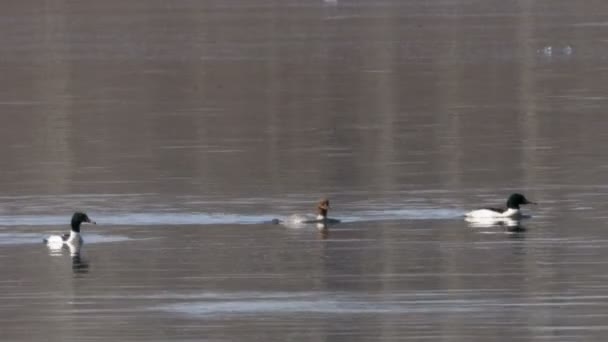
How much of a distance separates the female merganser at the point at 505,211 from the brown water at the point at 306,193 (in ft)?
0.71

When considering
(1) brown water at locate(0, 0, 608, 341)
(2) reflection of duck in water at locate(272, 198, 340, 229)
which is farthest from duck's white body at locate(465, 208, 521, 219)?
(2) reflection of duck in water at locate(272, 198, 340, 229)

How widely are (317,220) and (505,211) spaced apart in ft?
6.73

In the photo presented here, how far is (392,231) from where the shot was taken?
2153 cm

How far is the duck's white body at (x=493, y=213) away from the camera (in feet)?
72.7

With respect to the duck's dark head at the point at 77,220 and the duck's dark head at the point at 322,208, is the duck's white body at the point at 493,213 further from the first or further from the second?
the duck's dark head at the point at 77,220

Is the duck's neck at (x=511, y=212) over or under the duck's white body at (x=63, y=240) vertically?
over

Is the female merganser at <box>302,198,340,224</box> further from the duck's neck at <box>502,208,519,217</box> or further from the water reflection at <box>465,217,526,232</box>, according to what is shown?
the duck's neck at <box>502,208,519,217</box>

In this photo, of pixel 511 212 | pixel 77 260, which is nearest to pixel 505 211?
pixel 511 212

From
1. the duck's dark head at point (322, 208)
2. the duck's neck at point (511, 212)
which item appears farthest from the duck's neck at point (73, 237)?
the duck's neck at point (511, 212)

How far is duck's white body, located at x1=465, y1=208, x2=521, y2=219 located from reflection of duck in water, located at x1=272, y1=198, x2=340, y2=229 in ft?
4.88

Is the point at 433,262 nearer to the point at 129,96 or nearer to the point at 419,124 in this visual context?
the point at 419,124

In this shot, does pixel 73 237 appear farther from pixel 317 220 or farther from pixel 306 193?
pixel 306 193

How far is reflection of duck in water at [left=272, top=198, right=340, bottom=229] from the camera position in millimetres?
22172

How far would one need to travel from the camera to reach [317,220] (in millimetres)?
22219
